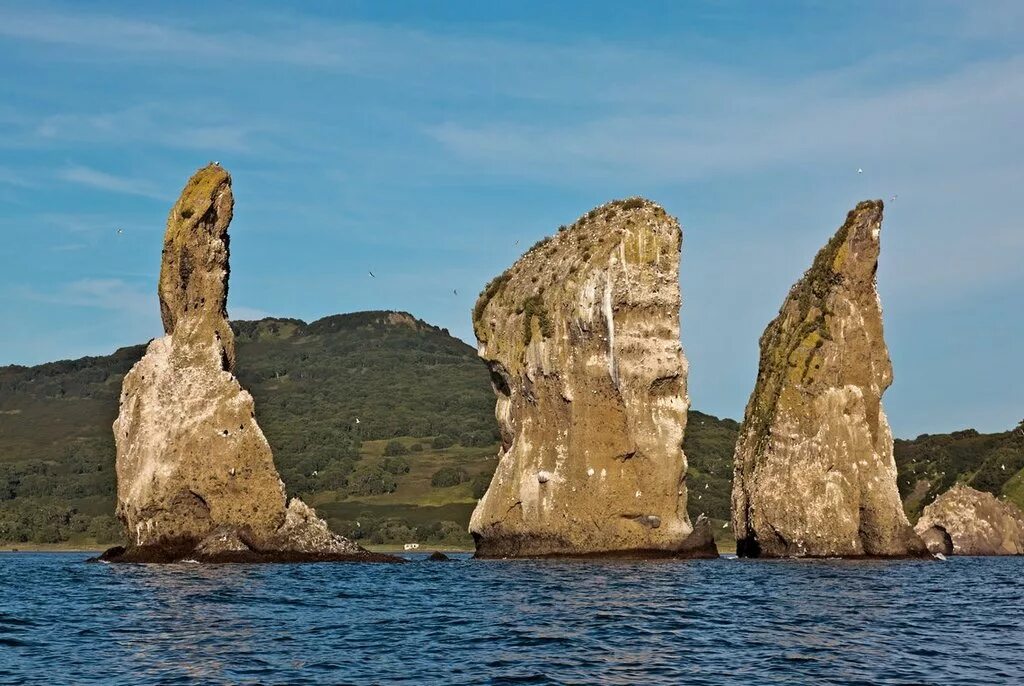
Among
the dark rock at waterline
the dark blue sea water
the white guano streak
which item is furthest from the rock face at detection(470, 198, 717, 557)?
the dark rock at waterline

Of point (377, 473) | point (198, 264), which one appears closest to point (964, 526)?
point (198, 264)

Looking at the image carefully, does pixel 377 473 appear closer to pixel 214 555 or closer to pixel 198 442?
pixel 198 442

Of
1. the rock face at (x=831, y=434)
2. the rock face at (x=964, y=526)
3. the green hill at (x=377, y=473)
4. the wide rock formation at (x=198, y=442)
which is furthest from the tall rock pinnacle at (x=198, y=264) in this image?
the green hill at (x=377, y=473)

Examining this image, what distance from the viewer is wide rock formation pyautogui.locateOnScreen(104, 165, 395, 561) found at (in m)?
59.1

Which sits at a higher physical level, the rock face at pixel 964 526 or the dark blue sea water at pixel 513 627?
Result: the rock face at pixel 964 526

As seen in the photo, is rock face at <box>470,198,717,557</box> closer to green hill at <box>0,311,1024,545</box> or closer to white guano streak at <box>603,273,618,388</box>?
white guano streak at <box>603,273,618,388</box>

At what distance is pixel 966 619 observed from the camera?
37.7 m

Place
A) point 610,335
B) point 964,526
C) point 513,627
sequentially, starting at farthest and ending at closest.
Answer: point 964,526, point 610,335, point 513,627

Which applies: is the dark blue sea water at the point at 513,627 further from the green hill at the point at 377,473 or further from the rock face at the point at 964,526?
the green hill at the point at 377,473

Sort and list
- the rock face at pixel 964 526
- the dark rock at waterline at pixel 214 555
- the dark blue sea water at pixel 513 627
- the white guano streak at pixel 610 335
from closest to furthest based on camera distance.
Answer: the dark blue sea water at pixel 513 627
the dark rock at waterline at pixel 214 555
the white guano streak at pixel 610 335
the rock face at pixel 964 526

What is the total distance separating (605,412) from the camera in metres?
65.2

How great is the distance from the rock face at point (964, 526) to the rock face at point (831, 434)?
66.3 ft

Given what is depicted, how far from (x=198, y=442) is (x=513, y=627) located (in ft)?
93.4

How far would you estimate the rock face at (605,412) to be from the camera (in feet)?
211
